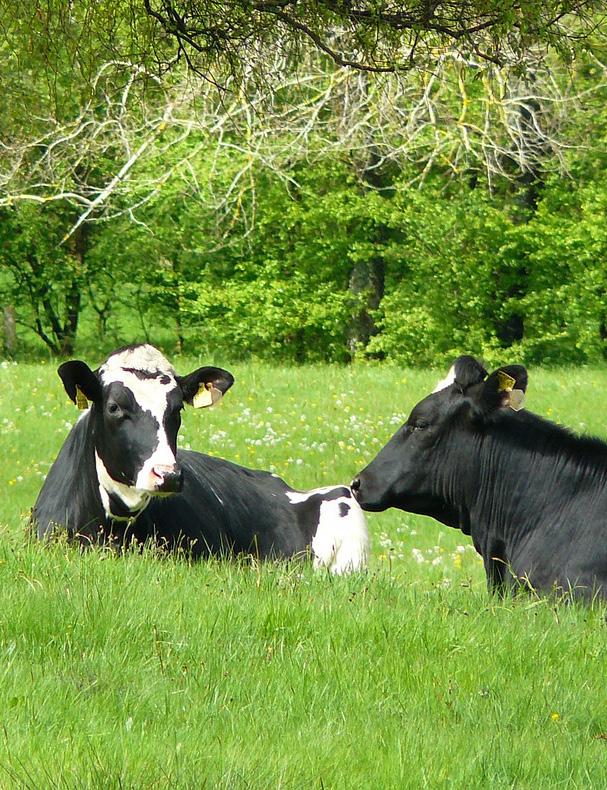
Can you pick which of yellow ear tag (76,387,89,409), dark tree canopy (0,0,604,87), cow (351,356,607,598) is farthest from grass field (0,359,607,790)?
dark tree canopy (0,0,604,87)

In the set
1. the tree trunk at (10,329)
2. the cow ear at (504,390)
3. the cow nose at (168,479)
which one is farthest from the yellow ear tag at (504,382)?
the tree trunk at (10,329)

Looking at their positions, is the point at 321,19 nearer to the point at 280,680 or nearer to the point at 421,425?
the point at 421,425

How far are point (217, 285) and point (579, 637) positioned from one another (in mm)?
37033

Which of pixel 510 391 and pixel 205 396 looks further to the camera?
pixel 205 396

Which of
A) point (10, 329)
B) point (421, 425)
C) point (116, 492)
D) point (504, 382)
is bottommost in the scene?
point (10, 329)

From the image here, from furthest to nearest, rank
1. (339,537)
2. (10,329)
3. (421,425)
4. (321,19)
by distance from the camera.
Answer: (10,329) → (339,537) → (321,19) → (421,425)

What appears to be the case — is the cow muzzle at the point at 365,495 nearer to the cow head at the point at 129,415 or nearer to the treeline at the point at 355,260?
the cow head at the point at 129,415

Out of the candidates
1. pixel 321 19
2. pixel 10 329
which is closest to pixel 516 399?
pixel 321 19

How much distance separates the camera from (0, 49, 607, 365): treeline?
3675 cm

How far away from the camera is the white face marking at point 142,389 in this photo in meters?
7.84

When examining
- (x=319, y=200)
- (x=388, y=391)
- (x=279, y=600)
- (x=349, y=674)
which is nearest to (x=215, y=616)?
(x=279, y=600)

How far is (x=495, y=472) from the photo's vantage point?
8.27 metres

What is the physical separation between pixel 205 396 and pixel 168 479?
1201 mm

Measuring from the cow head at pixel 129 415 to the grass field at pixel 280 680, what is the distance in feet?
2.01
